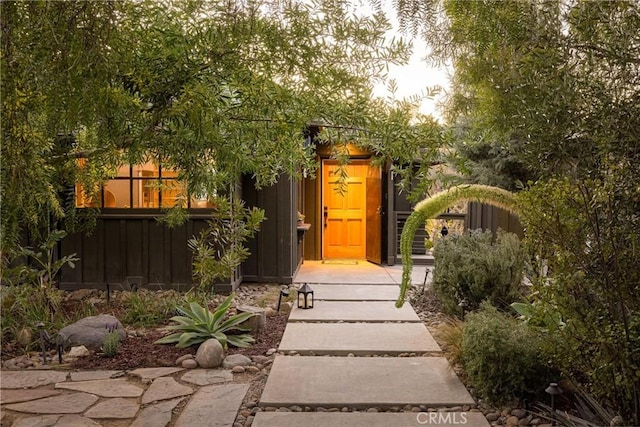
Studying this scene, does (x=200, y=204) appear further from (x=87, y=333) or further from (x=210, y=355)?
(x=210, y=355)

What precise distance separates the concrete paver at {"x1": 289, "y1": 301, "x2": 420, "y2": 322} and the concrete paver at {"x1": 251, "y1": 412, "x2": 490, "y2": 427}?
1966mm

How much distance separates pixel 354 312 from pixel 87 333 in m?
2.27

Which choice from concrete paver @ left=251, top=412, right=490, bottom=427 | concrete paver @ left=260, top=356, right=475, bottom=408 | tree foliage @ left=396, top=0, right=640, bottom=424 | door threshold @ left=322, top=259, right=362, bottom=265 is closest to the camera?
tree foliage @ left=396, top=0, right=640, bottom=424

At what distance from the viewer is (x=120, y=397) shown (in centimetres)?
289

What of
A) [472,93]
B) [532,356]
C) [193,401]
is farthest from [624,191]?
[193,401]

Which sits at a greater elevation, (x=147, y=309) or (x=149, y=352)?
(x=147, y=309)

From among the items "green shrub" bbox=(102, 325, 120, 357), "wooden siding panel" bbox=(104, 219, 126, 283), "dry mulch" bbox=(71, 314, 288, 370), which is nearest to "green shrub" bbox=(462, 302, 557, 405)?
"dry mulch" bbox=(71, 314, 288, 370)

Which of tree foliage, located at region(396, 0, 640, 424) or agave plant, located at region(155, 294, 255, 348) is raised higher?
tree foliage, located at region(396, 0, 640, 424)

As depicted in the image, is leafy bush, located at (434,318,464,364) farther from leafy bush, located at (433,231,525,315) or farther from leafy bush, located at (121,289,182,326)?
leafy bush, located at (121,289,182,326)

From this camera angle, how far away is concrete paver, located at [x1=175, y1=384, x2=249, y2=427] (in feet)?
8.43

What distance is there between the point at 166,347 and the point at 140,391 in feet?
2.72

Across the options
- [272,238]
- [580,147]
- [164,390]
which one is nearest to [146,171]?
[272,238]

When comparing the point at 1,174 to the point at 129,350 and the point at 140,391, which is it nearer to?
the point at 140,391

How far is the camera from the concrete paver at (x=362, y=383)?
282cm
